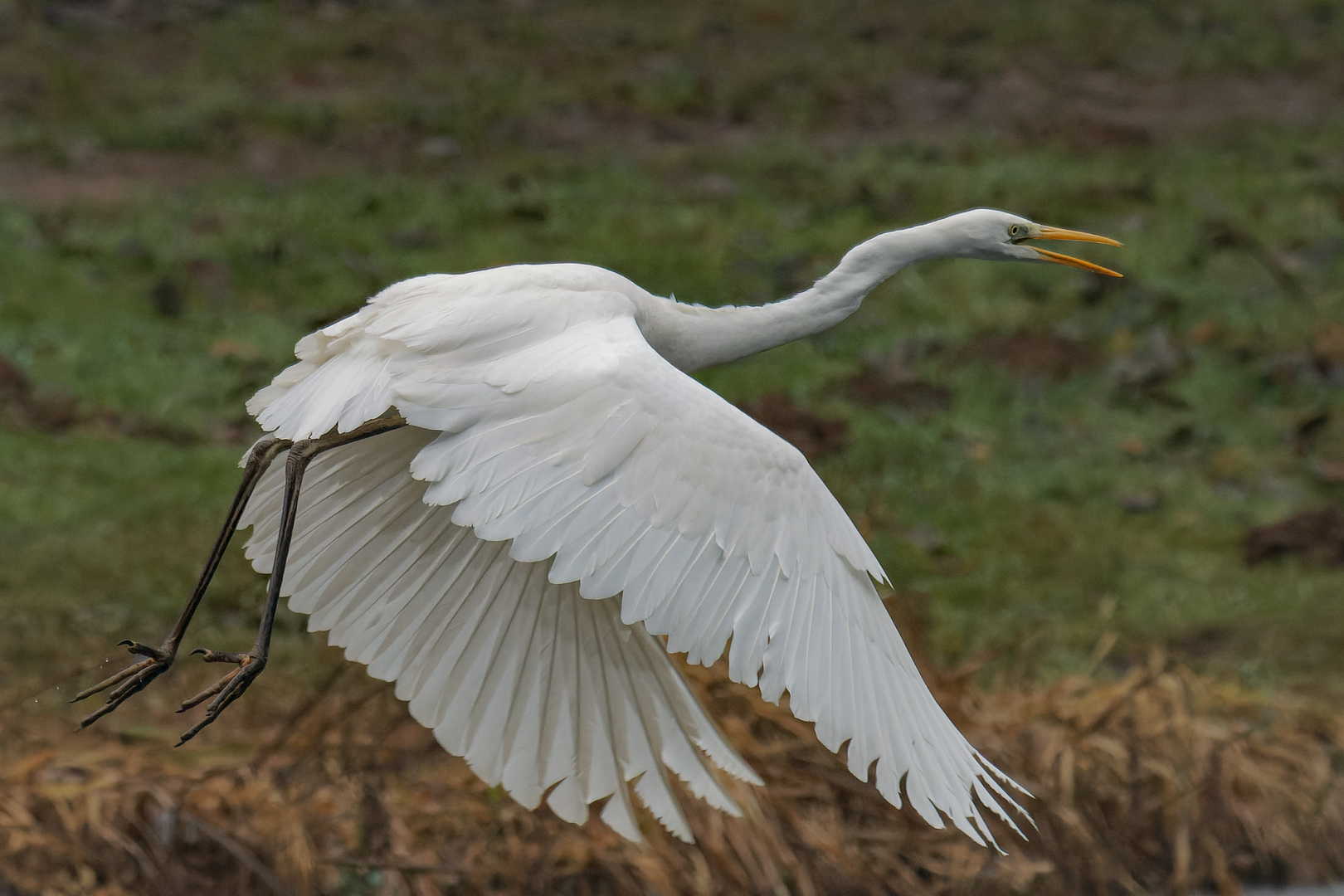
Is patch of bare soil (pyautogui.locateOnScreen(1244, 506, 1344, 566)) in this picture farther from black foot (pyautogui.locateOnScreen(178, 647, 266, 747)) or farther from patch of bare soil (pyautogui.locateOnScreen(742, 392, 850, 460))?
black foot (pyautogui.locateOnScreen(178, 647, 266, 747))

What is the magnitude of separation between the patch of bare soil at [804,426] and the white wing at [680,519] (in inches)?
169

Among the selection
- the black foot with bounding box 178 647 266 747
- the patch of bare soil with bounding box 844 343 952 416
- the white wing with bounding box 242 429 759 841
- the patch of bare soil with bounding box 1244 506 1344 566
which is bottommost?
the patch of bare soil with bounding box 1244 506 1344 566

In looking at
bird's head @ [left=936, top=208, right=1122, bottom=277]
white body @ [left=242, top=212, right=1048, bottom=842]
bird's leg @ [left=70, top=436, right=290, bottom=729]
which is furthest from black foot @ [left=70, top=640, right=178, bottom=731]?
bird's head @ [left=936, top=208, right=1122, bottom=277]

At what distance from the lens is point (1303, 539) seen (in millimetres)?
7281

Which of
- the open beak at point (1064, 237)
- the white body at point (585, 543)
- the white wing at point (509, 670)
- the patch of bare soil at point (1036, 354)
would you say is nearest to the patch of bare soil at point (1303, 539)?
the patch of bare soil at point (1036, 354)

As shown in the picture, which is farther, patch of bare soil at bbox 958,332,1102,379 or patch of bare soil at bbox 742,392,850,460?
patch of bare soil at bbox 958,332,1102,379

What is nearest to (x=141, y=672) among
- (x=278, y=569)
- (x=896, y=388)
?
(x=278, y=569)

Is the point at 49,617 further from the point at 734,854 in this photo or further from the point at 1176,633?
the point at 1176,633

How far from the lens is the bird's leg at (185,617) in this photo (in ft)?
12.7

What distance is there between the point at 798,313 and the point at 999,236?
22.4 inches

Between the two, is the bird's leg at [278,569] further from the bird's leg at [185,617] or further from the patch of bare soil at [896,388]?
the patch of bare soil at [896,388]

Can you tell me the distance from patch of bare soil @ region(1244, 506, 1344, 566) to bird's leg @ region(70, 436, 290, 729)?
4.68 m

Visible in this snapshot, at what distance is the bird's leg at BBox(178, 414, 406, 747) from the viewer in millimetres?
3715

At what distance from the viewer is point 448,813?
4922 millimetres
